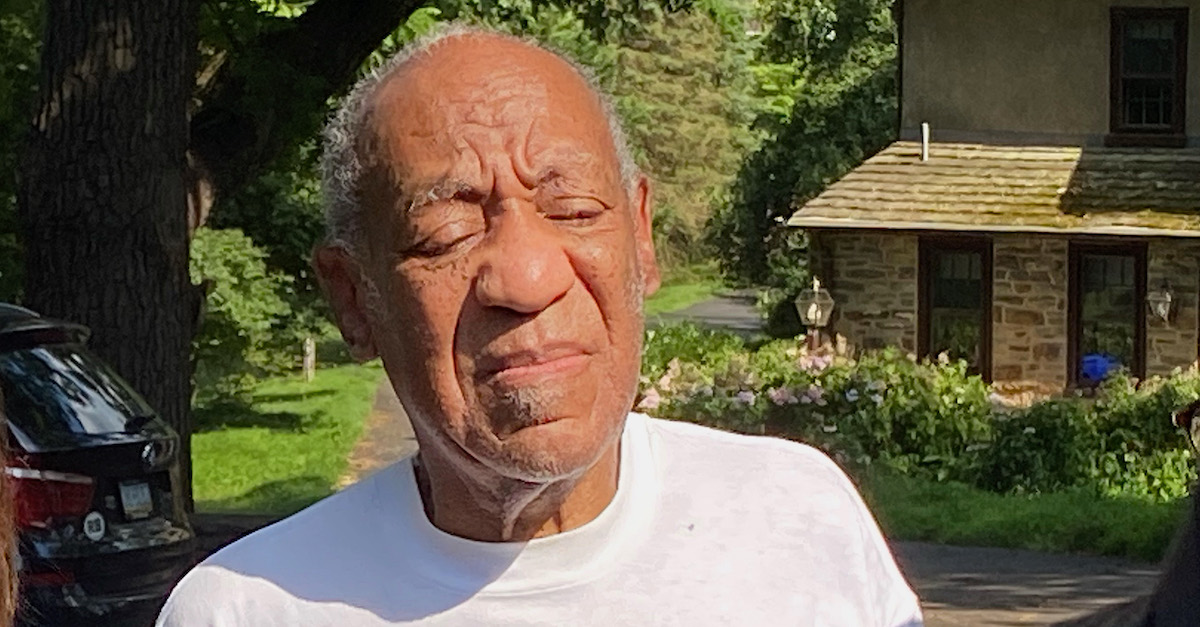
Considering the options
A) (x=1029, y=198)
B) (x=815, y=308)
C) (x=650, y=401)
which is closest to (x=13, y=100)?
(x=650, y=401)

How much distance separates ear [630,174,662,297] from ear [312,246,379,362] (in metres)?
0.31

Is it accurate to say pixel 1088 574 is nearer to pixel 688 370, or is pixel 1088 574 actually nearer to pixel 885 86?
pixel 688 370

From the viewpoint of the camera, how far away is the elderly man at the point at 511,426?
2084mm

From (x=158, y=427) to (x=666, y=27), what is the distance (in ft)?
167

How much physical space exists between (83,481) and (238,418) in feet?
69.4

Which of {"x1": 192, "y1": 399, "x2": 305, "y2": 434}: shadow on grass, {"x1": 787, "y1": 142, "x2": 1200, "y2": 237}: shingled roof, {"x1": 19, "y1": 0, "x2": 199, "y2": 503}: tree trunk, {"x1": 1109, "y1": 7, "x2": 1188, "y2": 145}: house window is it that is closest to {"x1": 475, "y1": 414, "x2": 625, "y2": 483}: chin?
{"x1": 19, "y1": 0, "x2": 199, "y2": 503}: tree trunk

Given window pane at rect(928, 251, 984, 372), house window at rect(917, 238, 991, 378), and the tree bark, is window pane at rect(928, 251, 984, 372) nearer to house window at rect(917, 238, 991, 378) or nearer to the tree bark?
house window at rect(917, 238, 991, 378)

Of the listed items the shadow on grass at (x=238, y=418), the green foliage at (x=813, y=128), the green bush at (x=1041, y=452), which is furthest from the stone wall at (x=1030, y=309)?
the shadow on grass at (x=238, y=418)

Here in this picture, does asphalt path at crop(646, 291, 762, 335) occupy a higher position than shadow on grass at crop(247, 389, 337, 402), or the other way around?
shadow on grass at crop(247, 389, 337, 402)

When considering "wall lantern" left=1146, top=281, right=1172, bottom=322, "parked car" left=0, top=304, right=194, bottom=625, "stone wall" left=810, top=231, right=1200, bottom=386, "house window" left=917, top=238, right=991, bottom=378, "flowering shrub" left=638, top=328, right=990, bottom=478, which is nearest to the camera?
"parked car" left=0, top=304, right=194, bottom=625

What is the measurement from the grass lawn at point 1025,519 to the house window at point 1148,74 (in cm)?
727

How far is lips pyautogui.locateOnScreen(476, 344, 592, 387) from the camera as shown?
6.79 feet

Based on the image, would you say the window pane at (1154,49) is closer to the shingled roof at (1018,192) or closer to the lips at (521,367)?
the shingled roof at (1018,192)

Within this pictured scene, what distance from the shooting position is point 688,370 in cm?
2017
